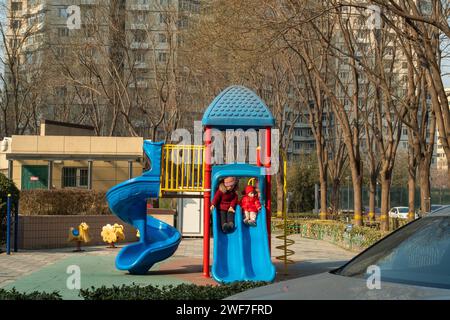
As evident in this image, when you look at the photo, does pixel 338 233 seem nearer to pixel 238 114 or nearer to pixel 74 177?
pixel 238 114

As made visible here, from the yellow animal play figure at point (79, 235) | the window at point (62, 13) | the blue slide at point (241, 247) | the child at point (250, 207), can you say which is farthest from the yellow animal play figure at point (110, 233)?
the window at point (62, 13)

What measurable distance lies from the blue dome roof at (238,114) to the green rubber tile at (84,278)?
319cm

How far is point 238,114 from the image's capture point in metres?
13.8

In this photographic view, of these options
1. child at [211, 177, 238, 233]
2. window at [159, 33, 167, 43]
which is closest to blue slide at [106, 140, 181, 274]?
child at [211, 177, 238, 233]

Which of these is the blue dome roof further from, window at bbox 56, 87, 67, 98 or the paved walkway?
Result: window at bbox 56, 87, 67, 98

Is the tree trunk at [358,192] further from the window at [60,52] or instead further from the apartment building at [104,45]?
the window at [60,52]

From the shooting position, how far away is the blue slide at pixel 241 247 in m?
12.6

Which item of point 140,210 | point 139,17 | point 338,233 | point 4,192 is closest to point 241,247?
point 140,210

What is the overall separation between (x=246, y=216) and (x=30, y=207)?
1020cm

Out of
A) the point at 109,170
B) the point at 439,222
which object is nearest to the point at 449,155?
the point at 439,222

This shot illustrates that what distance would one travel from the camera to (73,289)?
11.4 metres

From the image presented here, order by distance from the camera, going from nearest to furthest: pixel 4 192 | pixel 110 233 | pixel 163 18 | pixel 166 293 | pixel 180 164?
pixel 166 293 → pixel 180 164 → pixel 4 192 → pixel 110 233 → pixel 163 18

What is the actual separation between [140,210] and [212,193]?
1952 mm
